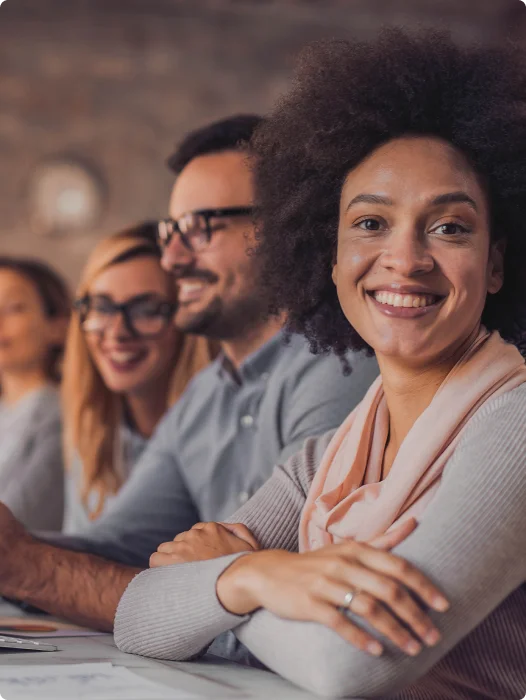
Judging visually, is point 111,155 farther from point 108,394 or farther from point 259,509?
point 259,509

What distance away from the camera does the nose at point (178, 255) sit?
112 inches

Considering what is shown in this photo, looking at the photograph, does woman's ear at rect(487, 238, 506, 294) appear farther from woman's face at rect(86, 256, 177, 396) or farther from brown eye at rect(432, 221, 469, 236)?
woman's face at rect(86, 256, 177, 396)

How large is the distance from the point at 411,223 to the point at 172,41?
542 centimetres

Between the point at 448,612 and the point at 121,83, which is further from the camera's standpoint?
the point at 121,83

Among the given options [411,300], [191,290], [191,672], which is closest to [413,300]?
[411,300]

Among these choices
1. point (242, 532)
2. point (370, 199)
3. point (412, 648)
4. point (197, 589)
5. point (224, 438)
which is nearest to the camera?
point (412, 648)

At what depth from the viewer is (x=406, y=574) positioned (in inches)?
44.9

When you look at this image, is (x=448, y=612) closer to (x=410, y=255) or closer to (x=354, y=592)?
(x=354, y=592)

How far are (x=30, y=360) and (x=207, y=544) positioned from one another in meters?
2.72

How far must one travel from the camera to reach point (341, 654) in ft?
3.75

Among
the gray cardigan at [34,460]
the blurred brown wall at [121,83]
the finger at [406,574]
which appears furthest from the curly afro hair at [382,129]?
the blurred brown wall at [121,83]

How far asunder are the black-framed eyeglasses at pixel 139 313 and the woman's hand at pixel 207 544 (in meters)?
1.81

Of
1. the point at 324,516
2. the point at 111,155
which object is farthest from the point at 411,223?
the point at 111,155

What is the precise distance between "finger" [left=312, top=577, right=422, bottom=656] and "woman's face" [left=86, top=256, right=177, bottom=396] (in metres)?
2.30
